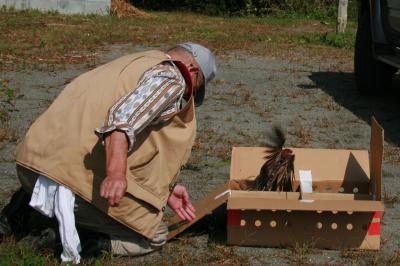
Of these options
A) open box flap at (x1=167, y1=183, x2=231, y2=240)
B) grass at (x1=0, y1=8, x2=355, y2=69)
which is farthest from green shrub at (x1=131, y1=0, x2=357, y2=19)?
open box flap at (x1=167, y1=183, x2=231, y2=240)

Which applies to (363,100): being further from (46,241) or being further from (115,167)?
(115,167)

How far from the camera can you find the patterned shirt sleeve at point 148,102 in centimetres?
307

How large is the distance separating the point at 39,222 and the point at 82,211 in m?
0.70

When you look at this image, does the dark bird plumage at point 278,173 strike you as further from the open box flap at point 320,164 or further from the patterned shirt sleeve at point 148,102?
the patterned shirt sleeve at point 148,102

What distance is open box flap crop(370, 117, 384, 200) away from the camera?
152 inches

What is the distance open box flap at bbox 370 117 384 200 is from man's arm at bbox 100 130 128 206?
1443mm

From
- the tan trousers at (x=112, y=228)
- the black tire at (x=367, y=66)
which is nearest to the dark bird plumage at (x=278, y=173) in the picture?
the tan trousers at (x=112, y=228)

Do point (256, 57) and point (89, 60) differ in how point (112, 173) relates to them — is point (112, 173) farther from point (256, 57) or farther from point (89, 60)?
point (256, 57)

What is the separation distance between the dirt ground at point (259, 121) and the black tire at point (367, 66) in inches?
5.4

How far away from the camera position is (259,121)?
6809mm

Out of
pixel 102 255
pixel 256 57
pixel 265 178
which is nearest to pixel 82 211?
pixel 102 255

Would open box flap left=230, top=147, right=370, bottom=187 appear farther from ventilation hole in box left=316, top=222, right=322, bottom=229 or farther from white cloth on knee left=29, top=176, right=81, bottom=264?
white cloth on knee left=29, top=176, right=81, bottom=264

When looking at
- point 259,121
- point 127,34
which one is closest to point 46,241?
point 259,121

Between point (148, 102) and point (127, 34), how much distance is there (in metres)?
9.83
